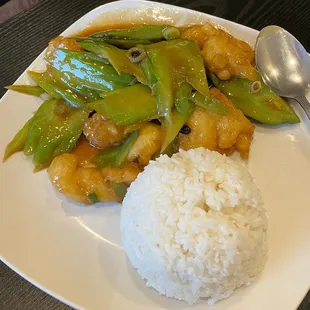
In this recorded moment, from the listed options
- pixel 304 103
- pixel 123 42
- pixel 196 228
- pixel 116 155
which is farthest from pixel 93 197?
pixel 304 103

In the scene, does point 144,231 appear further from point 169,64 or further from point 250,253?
point 169,64

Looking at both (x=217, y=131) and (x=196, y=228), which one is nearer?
(x=196, y=228)

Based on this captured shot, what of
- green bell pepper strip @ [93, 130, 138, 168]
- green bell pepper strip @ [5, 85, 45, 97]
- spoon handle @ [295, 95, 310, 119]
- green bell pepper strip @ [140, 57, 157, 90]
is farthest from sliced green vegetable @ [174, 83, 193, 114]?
green bell pepper strip @ [5, 85, 45, 97]

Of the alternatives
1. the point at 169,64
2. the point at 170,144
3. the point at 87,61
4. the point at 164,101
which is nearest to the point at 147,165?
the point at 170,144

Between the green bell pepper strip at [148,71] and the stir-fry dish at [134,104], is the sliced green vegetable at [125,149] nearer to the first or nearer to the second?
the stir-fry dish at [134,104]

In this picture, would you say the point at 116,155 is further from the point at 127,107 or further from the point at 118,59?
the point at 118,59

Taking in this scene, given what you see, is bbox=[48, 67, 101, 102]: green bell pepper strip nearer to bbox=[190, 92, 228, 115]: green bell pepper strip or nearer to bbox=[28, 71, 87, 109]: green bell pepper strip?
bbox=[28, 71, 87, 109]: green bell pepper strip
